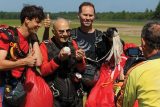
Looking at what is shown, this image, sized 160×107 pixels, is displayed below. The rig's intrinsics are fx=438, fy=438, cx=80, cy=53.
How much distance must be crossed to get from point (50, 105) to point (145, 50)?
2.08 meters

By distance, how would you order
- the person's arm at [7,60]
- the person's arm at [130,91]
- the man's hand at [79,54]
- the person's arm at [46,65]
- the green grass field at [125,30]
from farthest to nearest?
the green grass field at [125,30]
the man's hand at [79,54]
the person's arm at [46,65]
the person's arm at [7,60]
the person's arm at [130,91]

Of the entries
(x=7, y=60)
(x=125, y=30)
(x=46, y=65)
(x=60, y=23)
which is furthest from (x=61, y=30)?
(x=125, y=30)

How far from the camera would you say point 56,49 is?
5.70m

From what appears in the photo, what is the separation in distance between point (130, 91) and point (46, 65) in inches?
75.4

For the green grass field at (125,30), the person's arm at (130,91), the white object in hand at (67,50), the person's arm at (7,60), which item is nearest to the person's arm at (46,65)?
the white object in hand at (67,50)

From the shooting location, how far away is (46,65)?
5.54 m

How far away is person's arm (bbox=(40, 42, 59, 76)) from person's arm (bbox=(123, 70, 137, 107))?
169cm

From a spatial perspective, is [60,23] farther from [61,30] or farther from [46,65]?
[46,65]

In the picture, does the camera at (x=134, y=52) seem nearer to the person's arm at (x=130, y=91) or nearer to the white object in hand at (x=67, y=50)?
the white object in hand at (x=67, y=50)

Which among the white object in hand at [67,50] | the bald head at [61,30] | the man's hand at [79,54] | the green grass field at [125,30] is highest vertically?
the bald head at [61,30]

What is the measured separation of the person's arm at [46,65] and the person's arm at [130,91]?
1.69 meters

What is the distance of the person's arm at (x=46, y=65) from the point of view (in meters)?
5.48

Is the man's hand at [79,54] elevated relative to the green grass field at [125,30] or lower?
elevated

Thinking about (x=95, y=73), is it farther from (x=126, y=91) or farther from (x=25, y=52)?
(x=126, y=91)
